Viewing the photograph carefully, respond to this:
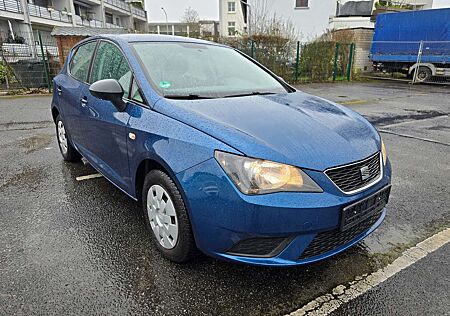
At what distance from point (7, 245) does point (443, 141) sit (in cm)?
632

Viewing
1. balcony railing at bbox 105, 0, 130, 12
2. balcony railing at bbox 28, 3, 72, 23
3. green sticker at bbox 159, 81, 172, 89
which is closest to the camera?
green sticker at bbox 159, 81, 172, 89

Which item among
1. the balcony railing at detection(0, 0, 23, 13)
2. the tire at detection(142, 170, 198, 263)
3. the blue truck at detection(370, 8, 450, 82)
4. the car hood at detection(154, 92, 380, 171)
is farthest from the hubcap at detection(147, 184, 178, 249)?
the balcony railing at detection(0, 0, 23, 13)

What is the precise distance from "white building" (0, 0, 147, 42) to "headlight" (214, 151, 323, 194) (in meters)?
18.7

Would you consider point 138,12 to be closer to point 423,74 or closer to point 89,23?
point 89,23

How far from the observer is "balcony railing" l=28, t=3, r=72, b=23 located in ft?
88.2

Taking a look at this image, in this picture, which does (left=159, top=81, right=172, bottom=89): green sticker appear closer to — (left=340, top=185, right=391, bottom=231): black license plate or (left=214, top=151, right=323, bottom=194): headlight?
(left=214, top=151, right=323, bottom=194): headlight

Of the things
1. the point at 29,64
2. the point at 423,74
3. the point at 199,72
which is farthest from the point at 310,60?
the point at 199,72

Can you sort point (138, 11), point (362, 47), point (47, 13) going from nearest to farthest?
point (362, 47) → point (47, 13) → point (138, 11)

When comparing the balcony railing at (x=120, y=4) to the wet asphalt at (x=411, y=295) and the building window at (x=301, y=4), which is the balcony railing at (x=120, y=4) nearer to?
the building window at (x=301, y=4)

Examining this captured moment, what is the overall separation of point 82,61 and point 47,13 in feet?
101

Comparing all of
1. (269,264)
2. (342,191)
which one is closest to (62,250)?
(269,264)

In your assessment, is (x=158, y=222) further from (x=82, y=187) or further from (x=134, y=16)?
(x=134, y=16)

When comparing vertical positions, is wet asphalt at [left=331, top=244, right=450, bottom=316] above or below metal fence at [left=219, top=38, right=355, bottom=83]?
below

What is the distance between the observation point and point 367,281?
2180mm
